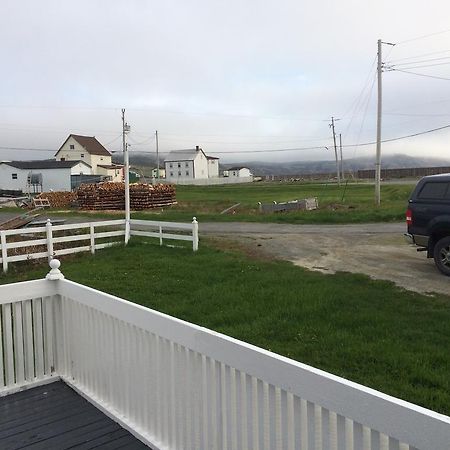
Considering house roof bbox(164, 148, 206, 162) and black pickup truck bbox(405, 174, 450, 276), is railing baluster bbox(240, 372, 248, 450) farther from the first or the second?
house roof bbox(164, 148, 206, 162)

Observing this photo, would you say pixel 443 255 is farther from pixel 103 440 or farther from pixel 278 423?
pixel 278 423

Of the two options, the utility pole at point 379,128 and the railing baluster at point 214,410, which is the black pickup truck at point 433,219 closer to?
A: the railing baluster at point 214,410

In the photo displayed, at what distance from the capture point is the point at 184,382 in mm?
2998

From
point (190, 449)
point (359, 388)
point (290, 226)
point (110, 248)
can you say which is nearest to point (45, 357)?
point (190, 449)

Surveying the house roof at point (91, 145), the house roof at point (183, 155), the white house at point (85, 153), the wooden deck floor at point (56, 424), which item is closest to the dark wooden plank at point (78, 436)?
the wooden deck floor at point (56, 424)

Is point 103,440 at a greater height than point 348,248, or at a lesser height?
greater

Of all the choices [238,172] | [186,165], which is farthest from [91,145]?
[238,172]

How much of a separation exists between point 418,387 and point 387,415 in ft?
10.3

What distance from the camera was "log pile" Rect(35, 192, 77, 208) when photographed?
146 feet

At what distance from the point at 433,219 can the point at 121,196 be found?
32247 mm

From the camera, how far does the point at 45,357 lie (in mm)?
4391

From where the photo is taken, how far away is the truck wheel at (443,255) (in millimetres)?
10031

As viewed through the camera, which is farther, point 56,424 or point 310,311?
point 310,311

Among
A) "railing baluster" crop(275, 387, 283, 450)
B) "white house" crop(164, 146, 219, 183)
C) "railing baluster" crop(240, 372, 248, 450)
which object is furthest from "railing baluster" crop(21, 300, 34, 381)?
"white house" crop(164, 146, 219, 183)
